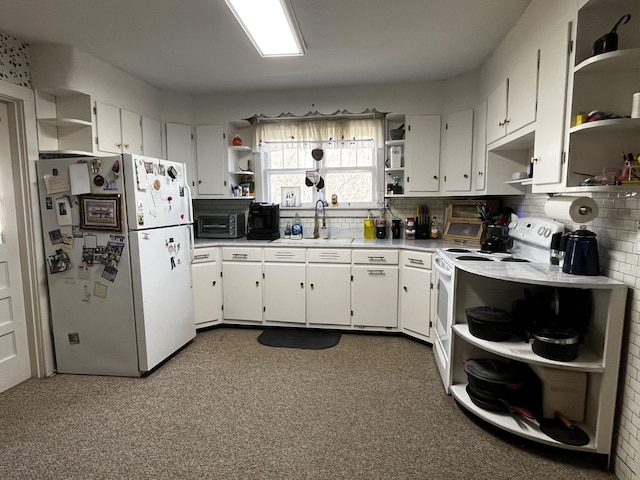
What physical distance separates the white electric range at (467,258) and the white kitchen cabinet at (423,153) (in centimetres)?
86

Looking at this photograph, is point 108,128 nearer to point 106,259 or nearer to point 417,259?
point 106,259

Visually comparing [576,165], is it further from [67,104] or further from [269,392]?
[67,104]

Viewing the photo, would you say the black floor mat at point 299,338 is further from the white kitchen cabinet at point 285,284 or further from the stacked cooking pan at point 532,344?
the stacked cooking pan at point 532,344

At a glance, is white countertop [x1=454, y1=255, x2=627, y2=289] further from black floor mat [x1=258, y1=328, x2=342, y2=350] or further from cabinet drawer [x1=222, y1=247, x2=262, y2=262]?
cabinet drawer [x1=222, y1=247, x2=262, y2=262]

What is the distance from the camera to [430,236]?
3.65m

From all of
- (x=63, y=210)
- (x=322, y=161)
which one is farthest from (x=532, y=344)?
(x=63, y=210)

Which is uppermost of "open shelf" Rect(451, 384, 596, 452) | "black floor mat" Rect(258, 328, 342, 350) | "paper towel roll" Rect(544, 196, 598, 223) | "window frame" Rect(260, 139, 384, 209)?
"window frame" Rect(260, 139, 384, 209)

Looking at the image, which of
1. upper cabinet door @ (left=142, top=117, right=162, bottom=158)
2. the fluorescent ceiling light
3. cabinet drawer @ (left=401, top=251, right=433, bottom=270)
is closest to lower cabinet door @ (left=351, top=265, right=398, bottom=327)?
cabinet drawer @ (left=401, top=251, right=433, bottom=270)

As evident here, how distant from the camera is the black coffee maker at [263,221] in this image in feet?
12.3

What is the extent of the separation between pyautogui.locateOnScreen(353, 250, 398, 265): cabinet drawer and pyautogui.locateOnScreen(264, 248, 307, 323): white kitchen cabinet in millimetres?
522

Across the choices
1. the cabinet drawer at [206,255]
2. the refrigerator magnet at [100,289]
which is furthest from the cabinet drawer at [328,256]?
the refrigerator magnet at [100,289]

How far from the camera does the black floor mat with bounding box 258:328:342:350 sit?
318 cm

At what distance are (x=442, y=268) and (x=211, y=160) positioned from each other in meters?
2.63

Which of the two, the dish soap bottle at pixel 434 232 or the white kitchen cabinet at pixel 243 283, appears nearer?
the white kitchen cabinet at pixel 243 283
